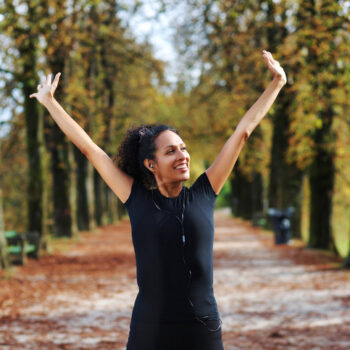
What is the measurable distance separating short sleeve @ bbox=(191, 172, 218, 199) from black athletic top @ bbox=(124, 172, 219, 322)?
0.11 metres

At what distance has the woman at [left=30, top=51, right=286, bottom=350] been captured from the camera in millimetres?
2732

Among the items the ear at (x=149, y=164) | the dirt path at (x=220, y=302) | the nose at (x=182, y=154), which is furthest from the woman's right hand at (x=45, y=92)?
the dirt path at (x=220, y=302)

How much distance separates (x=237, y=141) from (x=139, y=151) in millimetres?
516

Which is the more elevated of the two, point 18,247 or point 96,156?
point 96,156

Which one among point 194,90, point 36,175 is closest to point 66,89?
point 36,175

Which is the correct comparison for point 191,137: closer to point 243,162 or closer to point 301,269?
point 243,162

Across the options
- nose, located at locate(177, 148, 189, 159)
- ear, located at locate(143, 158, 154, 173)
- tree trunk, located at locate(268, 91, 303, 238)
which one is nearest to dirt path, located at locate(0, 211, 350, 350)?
ear, located at locate(143, 158, 154, 173)

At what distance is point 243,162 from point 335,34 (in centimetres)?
1524

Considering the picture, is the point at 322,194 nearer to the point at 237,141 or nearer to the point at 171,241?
the point at 237,141

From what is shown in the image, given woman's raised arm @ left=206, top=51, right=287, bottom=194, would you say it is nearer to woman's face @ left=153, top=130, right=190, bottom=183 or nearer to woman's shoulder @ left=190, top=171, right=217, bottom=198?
woman's shoulder @ left=190, top=171, right=217, bottom=198

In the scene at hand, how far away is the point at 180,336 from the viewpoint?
8.92 feet

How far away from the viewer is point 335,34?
35.0 ft

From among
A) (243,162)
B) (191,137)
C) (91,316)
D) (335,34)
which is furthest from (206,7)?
(191,137)

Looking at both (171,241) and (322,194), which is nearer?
(171,241)
